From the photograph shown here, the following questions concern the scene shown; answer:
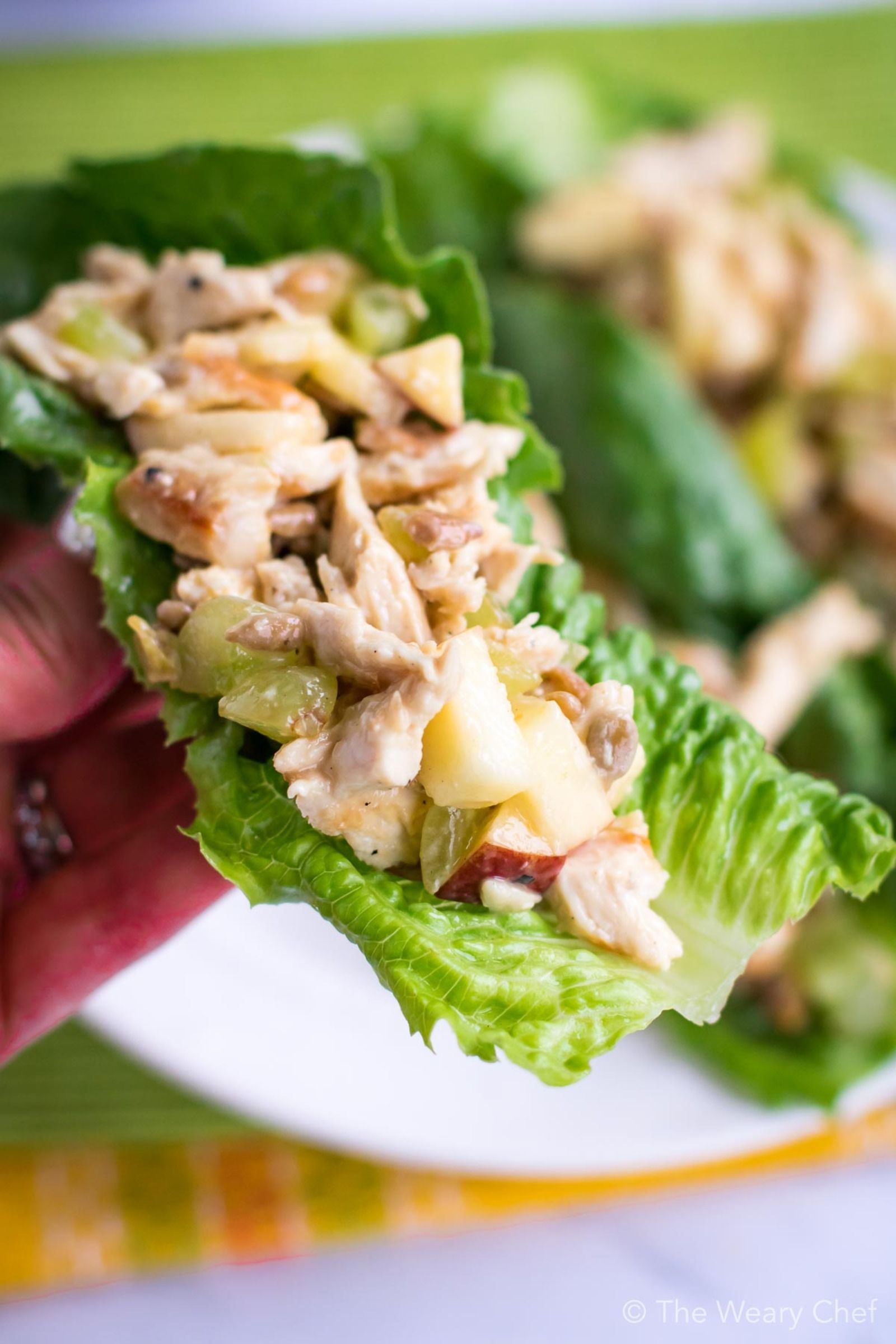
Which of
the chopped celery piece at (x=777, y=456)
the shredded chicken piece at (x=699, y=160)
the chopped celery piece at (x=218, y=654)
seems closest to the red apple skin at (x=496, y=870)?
the chopped celery piece at (x=218, y=654)

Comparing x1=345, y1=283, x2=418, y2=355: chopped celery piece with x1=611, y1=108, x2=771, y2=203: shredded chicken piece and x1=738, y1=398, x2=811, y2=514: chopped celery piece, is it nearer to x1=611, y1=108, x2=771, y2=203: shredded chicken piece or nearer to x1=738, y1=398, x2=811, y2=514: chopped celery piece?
x1=738, y1=398, x2=811, y2=514: chopped celery piece

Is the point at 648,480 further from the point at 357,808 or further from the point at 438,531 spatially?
the point at 357,808

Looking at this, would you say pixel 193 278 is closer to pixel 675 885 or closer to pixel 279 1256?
pixel 675 885

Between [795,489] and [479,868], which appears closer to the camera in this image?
[479,868]

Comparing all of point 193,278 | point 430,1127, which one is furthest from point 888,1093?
point 193,278

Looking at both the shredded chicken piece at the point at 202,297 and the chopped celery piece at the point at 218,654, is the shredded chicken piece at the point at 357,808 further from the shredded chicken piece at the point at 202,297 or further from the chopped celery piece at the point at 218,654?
the shredded chicken piece at the point at 202,297

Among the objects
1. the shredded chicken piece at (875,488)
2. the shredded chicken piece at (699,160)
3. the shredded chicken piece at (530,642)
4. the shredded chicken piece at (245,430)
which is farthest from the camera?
the shredded chicken piece at (699,160)
